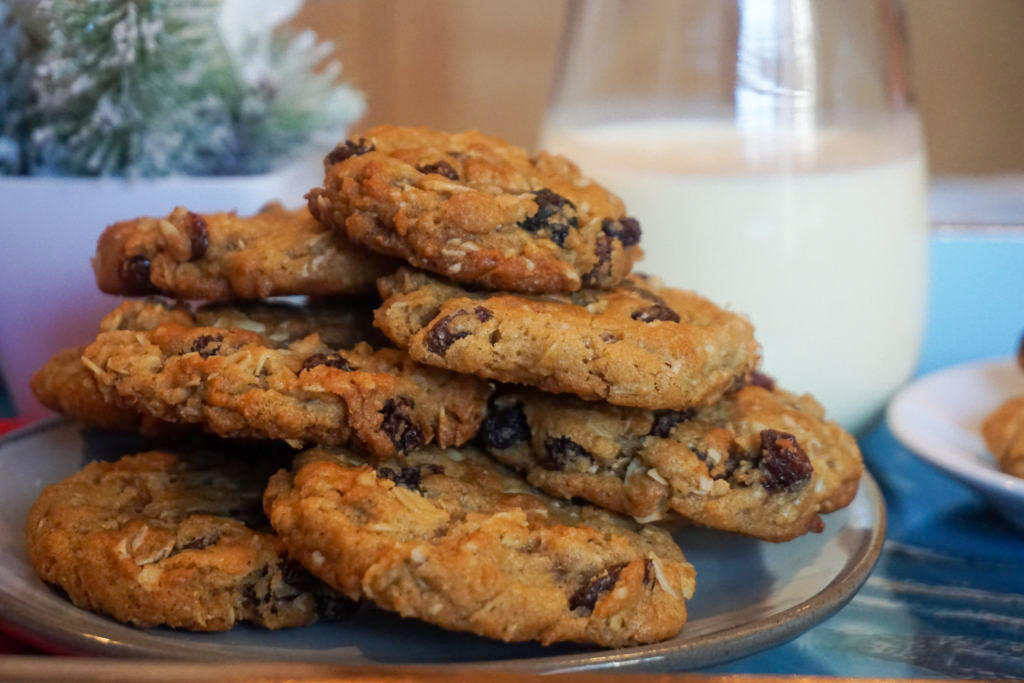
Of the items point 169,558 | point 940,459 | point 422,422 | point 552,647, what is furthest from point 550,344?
point 940,459

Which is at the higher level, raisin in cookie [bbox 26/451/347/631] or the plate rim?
raisin in cookie [bbox 26/451/347/631]

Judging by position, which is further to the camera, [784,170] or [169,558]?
[784,170]

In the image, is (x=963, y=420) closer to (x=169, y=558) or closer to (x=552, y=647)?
(x=552, y=647)

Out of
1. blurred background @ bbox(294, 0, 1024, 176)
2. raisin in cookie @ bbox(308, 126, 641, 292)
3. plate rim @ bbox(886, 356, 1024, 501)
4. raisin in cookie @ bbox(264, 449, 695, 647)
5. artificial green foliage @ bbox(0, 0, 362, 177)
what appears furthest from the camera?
blurred background @ bbox(294, 0, 1024, 176)

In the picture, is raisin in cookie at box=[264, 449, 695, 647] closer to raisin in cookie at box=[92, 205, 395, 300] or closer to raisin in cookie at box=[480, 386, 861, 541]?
raisin in cookie at box=[480, 386, 861, 541]

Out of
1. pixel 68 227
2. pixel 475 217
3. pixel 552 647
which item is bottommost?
pixel 552 647

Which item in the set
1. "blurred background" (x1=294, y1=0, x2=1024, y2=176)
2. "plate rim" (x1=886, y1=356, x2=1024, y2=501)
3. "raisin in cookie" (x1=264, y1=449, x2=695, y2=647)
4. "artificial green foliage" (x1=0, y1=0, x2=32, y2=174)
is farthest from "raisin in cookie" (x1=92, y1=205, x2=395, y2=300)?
"blurred background" (x1=294, y1=0, x2=1024, y2=176)
